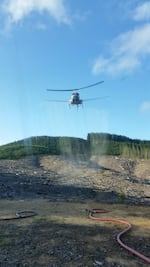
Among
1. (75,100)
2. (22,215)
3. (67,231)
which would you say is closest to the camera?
(67,231)

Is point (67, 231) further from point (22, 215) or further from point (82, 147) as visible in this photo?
point (82, 147)

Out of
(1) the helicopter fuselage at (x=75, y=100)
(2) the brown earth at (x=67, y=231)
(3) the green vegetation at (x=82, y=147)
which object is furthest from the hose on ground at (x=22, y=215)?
(3) the green vegetation at (x=82, y=147)

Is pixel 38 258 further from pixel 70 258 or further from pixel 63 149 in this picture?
pixel 63 149

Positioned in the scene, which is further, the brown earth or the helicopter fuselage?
the helicopter fuselage

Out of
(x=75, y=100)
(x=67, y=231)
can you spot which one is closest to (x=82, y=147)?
(x=75, y=100)

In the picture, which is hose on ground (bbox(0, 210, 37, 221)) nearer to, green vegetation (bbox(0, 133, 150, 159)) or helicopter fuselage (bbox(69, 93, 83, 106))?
helicopter fuselage (bbox(69, 93, 83, 106))

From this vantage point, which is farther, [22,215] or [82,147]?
[82,147]

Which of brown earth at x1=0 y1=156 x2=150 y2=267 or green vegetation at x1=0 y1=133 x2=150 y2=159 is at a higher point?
green vegetation at x1=0 y1=133 x2=150 y2=159

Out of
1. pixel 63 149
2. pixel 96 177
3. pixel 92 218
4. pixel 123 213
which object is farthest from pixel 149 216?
pixel 63 149

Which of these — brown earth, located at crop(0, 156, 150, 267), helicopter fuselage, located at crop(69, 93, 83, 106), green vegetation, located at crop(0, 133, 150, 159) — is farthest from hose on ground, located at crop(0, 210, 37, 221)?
green vegetation, located at crop(0, 133, 150, 159)
